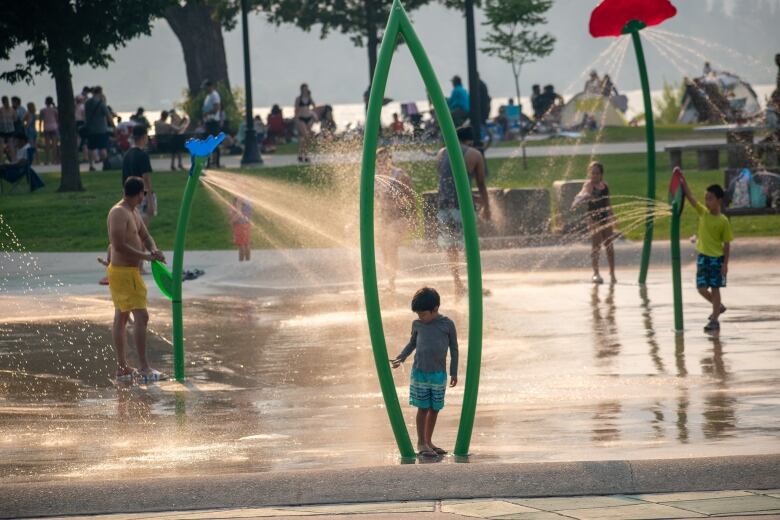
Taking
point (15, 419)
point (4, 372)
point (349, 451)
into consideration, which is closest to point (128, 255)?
point (4, 372)

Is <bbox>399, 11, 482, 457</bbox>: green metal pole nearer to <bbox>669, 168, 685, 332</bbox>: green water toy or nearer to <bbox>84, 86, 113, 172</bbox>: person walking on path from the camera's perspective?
<bbox>669, 168, 685, 332</bbox>: green water toy

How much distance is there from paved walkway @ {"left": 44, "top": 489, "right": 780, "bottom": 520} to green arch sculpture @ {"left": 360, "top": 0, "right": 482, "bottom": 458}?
4.23 ft

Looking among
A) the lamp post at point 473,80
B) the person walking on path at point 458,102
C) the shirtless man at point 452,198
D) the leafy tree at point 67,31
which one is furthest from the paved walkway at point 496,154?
the shirtless man at point 452,198

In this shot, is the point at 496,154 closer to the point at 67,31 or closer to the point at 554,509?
the point at 67,31

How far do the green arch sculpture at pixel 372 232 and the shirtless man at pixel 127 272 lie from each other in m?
3.75

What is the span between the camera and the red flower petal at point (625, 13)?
16.1 m

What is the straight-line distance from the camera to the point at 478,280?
8.16 metres

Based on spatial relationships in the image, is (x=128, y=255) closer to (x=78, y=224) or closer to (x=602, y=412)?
(x=602, y=412)

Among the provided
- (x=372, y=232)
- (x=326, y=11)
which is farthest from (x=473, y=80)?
(x=326, y=11)

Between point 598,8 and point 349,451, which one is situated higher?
point 598,8

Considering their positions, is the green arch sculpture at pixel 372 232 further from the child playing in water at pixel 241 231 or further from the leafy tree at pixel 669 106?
the leafy tree at pixel 669 106

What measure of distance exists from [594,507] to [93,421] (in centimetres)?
415

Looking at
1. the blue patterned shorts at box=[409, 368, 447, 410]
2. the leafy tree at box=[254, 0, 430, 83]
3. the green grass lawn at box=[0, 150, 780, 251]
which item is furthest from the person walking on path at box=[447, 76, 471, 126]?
the blue patterned shorts at box=[409, 368, 447, 410]

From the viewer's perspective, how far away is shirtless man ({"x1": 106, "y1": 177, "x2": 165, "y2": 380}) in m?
11.5
